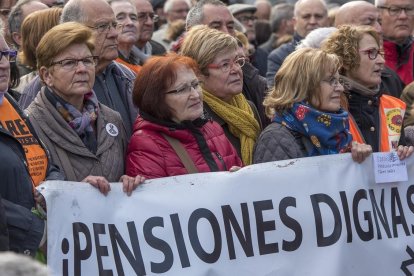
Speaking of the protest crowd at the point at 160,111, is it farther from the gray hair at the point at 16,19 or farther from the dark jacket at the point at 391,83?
the dark jacket at the point at 391,83

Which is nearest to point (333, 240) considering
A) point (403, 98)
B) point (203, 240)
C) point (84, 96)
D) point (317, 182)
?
point (317, 182)

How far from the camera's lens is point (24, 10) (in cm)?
861

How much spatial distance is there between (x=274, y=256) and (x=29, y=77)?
2396 mm

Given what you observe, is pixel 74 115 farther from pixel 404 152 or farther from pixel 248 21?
pixel 248 21

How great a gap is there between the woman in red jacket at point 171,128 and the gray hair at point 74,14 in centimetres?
111

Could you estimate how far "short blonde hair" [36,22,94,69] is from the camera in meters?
6.21

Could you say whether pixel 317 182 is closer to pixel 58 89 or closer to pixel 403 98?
pixel 58 89

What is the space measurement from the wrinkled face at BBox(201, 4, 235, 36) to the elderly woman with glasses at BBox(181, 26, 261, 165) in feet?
5.83

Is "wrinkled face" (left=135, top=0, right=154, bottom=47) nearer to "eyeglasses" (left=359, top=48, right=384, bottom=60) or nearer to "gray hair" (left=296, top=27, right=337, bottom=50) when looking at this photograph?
"gray hair" (left=296, top=27, right=337, bottom=50)

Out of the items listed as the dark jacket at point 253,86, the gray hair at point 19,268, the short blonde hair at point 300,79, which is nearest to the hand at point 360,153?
the short blonde hair at point 300,79

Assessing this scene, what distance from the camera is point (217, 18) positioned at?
8734mm

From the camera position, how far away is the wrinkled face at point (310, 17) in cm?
1083

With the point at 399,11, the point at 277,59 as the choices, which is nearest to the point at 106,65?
the point at 277,59

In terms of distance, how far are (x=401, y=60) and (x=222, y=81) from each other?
3752mm
